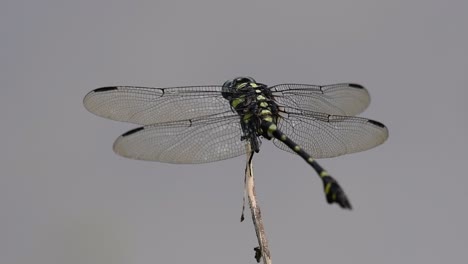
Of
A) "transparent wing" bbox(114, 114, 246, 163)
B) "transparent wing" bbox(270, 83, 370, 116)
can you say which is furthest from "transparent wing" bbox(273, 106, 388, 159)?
"transparent wing" bbox(114, 114, 246, 163)

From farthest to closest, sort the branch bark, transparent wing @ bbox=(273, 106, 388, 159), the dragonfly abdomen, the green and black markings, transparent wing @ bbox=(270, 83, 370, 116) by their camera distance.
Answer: transparent wing @ bbox=(270, 83, 370, 116) → transparent wing @ bbox=(273, 106, 388, 159) → the green and black markings → the branch bark → the dragonfly abdomen

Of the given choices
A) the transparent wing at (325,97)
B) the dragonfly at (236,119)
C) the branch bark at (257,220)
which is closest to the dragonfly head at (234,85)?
the dragonfly at (236,119)

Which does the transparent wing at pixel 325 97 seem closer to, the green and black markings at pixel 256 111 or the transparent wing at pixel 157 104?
the green and black markings at pixel 256 111

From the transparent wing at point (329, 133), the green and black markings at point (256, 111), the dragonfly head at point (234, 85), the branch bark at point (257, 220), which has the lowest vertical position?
the branch bark at point (257, 220)

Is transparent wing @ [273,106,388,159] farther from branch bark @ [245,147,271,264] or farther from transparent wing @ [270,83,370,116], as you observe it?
branch bark @ [245,147,271,264]

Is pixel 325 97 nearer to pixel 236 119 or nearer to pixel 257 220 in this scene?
pixel 236 119

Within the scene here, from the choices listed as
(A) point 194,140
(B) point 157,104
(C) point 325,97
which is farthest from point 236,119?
(C) point 325,97

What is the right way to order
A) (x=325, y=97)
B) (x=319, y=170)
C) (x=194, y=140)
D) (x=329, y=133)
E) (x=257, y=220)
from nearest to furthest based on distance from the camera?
(x=257, y=220)
(x=319, y=170)
(x=194, y=140)
(x=329, y=133)
(x=325, y=97)

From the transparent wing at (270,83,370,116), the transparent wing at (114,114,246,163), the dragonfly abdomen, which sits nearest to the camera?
the dragonfly abdomen
